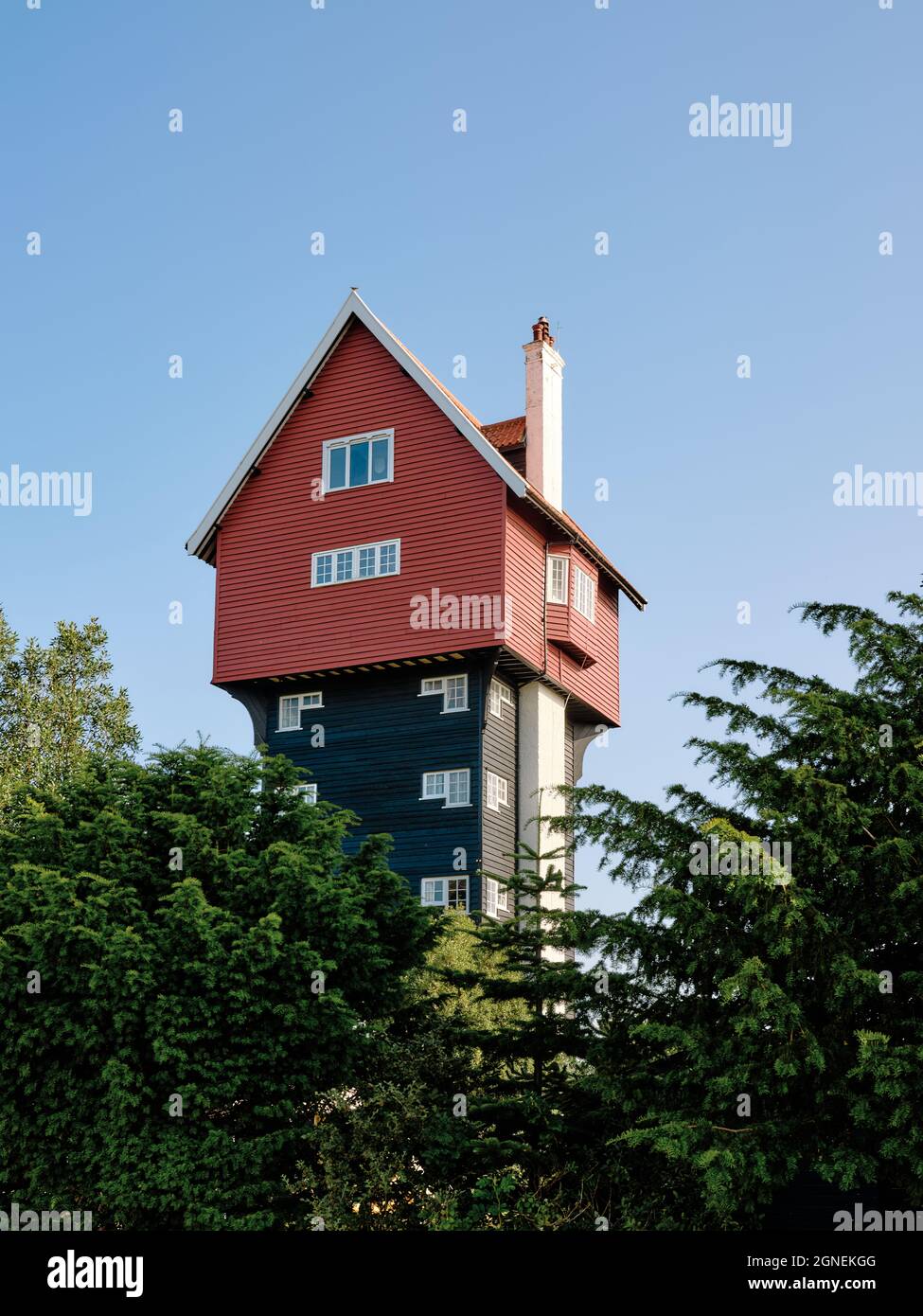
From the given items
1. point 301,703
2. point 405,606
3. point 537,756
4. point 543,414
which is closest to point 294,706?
point 301,703

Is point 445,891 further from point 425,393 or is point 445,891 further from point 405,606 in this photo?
point 425,393

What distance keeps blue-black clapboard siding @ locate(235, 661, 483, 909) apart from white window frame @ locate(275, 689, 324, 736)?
3.6 inches

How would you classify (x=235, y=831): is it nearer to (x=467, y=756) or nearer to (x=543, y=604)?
(x=467, y=756)

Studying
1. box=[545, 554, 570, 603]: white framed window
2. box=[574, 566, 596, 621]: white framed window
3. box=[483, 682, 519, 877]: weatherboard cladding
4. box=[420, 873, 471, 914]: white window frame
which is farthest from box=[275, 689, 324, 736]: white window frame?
box=[574, 566, 596, 621]: white framed window

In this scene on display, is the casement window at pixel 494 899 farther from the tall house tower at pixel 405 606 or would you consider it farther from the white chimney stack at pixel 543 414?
the white chimney stack at pixel 543 414

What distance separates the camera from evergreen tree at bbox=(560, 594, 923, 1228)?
14.2m

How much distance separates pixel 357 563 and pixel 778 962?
26099mm

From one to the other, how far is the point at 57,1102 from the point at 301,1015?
11.6 feet

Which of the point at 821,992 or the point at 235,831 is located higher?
the point at 235,831

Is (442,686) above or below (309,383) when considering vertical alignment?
below

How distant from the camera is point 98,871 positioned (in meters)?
19.4

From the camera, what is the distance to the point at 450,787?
39062mm

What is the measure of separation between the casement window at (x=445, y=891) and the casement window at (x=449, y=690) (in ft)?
15.4
